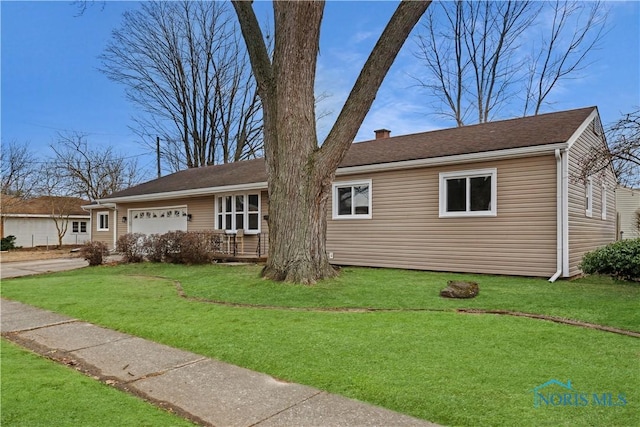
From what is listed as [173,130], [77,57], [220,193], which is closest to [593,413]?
[220,193]

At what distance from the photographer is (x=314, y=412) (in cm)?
277

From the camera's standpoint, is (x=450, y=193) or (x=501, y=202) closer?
(x=501, y=202)

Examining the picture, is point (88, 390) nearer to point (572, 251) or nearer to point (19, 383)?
point (19, 383)

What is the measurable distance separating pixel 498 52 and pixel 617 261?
2013 centimetres

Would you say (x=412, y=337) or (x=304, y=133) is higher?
(x=304, y=133)

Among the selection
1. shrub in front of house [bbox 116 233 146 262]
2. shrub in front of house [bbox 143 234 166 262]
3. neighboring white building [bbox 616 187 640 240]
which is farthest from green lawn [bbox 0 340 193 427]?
neighboring white building [bbox 616 187 640 240]

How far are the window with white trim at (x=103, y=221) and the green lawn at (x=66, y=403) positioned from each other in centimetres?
2107

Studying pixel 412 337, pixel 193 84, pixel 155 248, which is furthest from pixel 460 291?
pixel 193 84

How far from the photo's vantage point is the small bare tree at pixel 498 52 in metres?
22.2

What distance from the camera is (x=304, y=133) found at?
8219 millimetres

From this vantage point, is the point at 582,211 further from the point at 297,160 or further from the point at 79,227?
the point at 79,227

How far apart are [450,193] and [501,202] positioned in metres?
1.25

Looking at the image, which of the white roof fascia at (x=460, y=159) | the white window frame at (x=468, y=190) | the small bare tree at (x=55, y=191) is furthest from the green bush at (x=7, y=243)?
the white window frame at (x=468, y=190)

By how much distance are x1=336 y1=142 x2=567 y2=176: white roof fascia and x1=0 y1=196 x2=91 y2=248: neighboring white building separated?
24.6m
